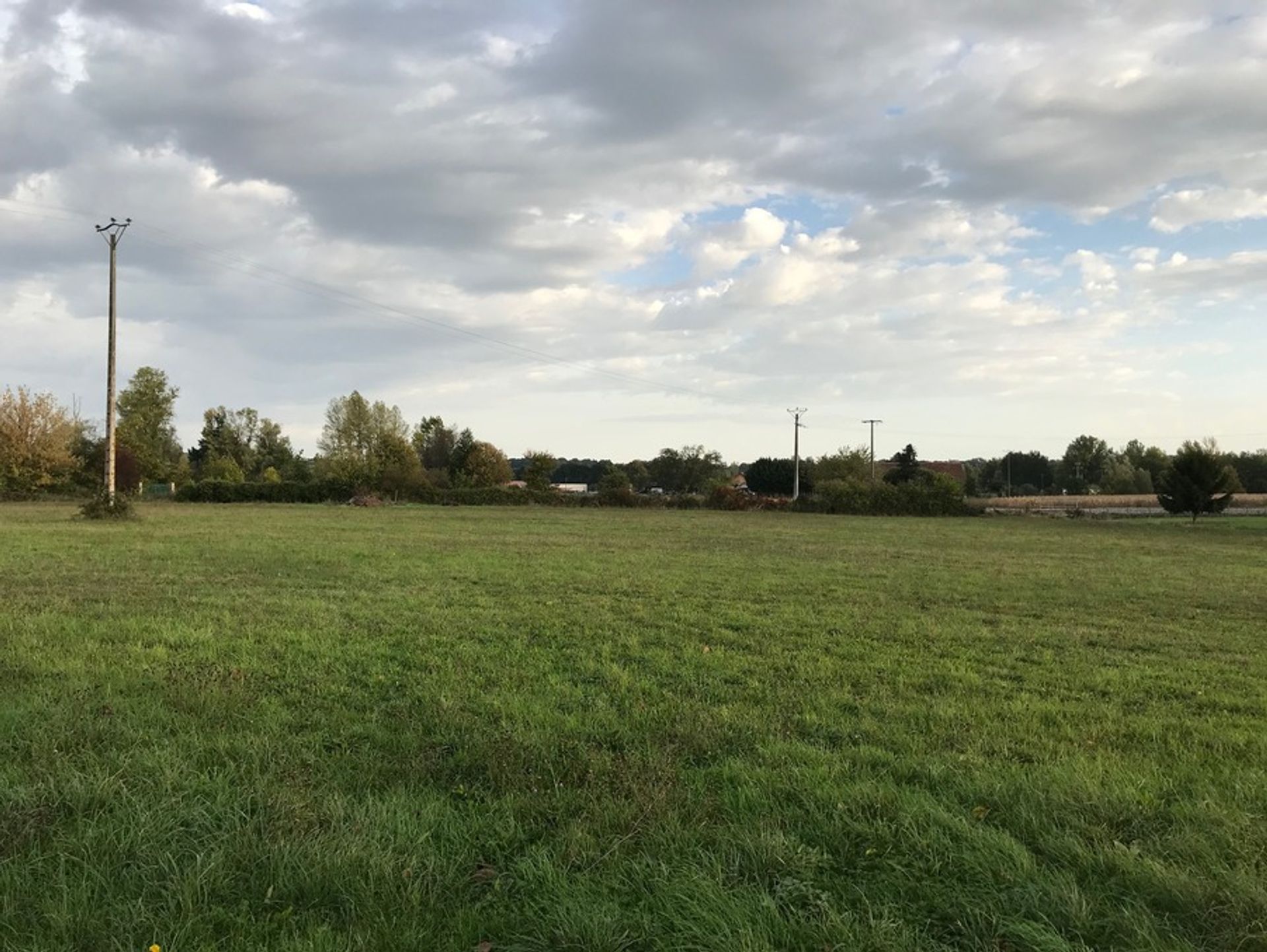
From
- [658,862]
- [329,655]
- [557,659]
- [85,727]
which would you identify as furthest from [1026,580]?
[85,727]

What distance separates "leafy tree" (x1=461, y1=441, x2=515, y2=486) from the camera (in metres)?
79.9

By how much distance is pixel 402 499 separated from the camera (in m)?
60.9

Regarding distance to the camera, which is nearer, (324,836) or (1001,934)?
(1001,934)

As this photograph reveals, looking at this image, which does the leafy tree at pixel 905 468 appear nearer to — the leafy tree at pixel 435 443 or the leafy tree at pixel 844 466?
the leafy tree at pixel 844 466

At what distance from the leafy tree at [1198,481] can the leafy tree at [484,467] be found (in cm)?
5575

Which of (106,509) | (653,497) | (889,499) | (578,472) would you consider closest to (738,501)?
(653,497)

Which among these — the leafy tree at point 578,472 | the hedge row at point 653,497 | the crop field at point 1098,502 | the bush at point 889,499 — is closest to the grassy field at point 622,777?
the bush at point 889,499

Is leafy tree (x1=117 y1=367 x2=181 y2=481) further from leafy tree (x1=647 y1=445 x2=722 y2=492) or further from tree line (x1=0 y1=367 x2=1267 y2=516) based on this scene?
leafy tree (x1=647 y1=445 x2=722 y2=492)

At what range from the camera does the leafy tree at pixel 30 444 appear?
47.8 metres

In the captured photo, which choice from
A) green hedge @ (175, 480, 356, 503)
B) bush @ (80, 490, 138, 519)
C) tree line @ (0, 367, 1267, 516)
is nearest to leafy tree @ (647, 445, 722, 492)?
tree line @ (0, 367, 1267, 516)

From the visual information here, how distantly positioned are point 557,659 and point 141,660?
3644 millimetres

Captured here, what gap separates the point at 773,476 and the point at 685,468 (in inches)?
734

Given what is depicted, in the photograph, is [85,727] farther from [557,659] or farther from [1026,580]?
[1026,580]

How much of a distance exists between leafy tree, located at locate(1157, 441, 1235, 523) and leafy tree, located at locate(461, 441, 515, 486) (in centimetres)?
5575
